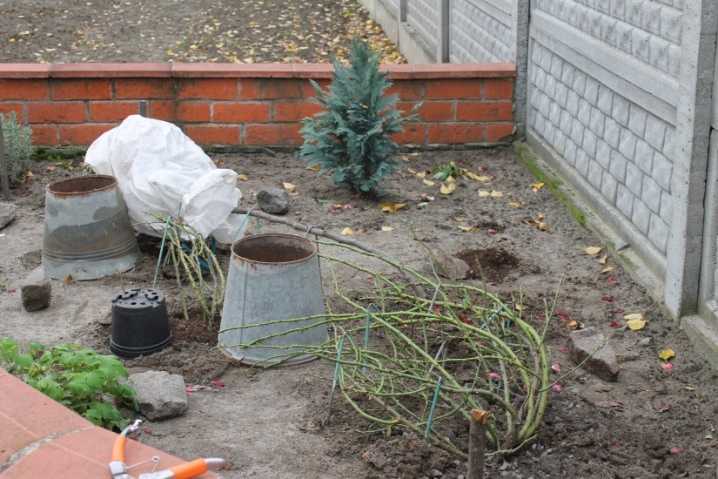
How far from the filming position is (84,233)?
17.9 ft

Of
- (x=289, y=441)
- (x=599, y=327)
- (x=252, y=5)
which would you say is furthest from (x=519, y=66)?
(x=252, y=5)

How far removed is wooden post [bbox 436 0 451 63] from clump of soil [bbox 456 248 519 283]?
496 cm

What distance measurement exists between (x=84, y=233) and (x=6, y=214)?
119 centimetres

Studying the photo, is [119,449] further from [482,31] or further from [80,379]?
[482,31]

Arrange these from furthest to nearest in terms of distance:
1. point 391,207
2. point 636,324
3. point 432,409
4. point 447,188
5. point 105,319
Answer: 1. point 447,188
2. point 391,207
3. point 105,319
4. point 636,324
5. point 432,409

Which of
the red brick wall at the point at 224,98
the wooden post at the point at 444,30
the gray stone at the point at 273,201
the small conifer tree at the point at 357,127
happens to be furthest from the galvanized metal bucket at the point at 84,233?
the wooden post at the point at 444,30

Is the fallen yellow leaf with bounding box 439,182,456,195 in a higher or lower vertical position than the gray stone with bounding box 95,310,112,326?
lower

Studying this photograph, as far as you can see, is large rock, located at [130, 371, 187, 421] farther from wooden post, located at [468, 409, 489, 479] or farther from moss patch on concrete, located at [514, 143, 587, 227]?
moss patch on concrete, located at [514, 143, 587, 227]

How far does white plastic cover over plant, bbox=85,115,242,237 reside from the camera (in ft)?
18.0

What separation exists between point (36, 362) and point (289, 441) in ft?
3.41

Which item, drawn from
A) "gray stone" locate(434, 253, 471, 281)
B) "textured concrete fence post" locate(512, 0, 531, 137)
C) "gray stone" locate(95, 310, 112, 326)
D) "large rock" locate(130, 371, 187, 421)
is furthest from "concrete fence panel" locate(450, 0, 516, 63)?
"large rock" locate(130, 371, 187, 421)

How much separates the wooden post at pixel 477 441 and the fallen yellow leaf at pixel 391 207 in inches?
144

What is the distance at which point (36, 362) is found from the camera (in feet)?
12.8

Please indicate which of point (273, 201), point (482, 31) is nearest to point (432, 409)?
point (273, 201)
